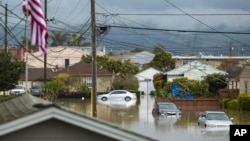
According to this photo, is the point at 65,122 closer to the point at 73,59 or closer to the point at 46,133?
the point at 46,133

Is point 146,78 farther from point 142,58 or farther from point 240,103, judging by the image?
point 142,58

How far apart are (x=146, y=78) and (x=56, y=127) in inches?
3341

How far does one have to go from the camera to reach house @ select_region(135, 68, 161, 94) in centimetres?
9324

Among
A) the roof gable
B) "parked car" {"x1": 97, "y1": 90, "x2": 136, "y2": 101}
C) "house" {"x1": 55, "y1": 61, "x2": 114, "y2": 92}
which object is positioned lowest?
"parked car" {"x1": 97, "y1": 90, "x2": 136, "y2": 101}

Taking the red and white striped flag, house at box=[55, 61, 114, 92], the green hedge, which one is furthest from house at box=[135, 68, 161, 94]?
the red and white striped flag

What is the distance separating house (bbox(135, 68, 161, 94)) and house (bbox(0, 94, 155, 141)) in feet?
262

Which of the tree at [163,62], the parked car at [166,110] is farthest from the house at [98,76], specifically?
the parked car at [166,110]

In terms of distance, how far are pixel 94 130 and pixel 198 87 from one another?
58778 mm

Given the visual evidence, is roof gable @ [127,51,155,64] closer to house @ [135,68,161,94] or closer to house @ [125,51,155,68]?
house @ [125,51,155,68]

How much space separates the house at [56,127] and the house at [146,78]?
79710 millimetres

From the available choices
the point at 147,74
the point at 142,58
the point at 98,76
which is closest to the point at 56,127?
the point at 98,76

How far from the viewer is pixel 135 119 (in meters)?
46.2

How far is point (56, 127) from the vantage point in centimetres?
1050

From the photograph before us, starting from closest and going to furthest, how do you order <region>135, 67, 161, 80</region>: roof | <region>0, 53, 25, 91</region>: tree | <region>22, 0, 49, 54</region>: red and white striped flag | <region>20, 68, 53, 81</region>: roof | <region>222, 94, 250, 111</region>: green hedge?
<region>22, 0, 49, 54</region>: red and white striped flag, <region>0, 53, 25, 91</region>: tree, <region>222, 94, 250, 111</region>: green hedge, <region>20, 68, 53, 81</region>: roof, <region>135, 67, 161, 80</region>: roof
